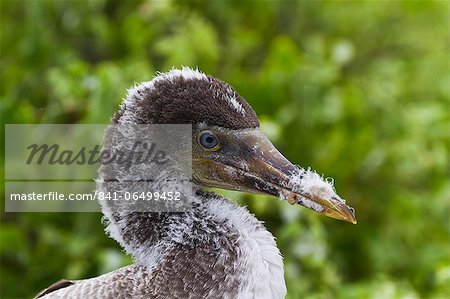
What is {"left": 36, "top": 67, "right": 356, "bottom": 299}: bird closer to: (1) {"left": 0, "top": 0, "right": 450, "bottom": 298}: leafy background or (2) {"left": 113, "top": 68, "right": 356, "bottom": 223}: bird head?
(2) {"left": 113, "top": 68, "right": 356, "bottom": 223}: bird head

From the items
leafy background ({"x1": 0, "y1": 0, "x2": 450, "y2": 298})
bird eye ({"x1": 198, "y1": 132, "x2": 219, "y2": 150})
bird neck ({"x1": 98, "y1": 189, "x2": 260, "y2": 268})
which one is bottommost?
bird neck ({"x1": 98, "y1": 189, "x2": 260, "y2": 268})

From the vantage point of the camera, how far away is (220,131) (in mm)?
2189

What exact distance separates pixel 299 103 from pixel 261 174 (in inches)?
97.6

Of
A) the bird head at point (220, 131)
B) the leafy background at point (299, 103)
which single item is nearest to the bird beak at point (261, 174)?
the bird head at point (220, 131)

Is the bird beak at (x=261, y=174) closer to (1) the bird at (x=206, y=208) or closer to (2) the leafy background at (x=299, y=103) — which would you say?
(1) the bird at (x=206, y=208)

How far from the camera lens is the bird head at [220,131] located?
2.14 m

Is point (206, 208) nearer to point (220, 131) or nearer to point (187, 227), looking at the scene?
point (187, 227)

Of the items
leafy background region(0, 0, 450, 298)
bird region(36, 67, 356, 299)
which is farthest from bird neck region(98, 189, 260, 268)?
leafy background region(0, 0, 450, 298)

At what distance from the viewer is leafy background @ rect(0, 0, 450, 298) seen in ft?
13.3

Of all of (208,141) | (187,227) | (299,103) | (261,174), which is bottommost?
(187,227)

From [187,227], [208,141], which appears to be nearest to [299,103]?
[208,141]

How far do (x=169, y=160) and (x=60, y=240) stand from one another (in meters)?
2.11

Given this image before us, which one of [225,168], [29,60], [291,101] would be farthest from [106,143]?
[29,60]

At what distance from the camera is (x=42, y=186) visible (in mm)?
4195
